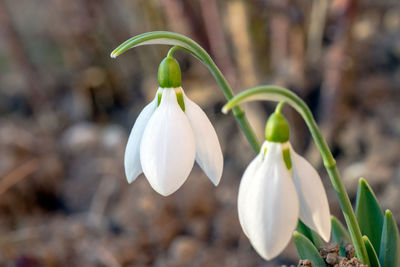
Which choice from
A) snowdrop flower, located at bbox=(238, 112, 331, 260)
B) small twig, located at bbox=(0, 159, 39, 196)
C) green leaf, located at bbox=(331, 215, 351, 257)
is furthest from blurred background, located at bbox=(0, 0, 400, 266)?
snowdrop flower, located at bbox=(238, 112, 331, 260)

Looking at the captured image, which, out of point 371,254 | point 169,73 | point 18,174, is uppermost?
point 169,73

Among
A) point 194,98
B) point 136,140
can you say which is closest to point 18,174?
point 194,98

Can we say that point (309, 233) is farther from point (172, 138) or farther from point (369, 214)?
point (172, 138)

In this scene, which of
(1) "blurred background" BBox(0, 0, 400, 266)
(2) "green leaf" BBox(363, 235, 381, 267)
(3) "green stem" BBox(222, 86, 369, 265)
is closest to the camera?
(3) "green stem" BBox(222, 86, 369, 265)

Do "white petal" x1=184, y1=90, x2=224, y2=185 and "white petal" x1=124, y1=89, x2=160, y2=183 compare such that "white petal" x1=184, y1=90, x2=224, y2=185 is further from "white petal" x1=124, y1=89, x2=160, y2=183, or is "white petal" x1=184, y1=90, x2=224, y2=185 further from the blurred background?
the blurred background

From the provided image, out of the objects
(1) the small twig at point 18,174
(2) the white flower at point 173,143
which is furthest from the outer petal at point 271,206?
(1) the small twig at point 18,174

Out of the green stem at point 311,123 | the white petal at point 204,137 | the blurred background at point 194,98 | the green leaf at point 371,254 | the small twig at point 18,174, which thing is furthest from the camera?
the small twig at point 18,174

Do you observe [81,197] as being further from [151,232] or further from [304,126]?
[304,126]

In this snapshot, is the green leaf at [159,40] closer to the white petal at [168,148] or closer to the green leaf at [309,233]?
the white petal at [168,148]
